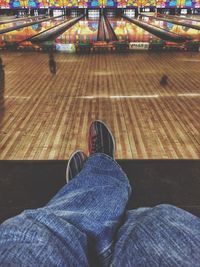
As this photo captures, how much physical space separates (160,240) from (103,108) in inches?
118

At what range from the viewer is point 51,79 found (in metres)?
5.19

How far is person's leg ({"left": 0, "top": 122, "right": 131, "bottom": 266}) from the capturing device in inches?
26.0

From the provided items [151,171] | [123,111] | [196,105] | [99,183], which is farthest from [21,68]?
[99,183]

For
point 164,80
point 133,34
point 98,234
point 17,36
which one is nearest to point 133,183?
point 98,234

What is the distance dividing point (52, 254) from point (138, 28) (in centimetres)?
1100

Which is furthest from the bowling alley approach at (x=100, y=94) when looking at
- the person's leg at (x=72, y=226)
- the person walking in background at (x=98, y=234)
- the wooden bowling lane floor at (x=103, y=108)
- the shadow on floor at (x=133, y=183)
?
the person walking in background at (x=98, y=234)

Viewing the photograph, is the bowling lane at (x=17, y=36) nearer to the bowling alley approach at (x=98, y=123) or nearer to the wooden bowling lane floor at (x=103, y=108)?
the bowling alley approach at (x=98, y=123)

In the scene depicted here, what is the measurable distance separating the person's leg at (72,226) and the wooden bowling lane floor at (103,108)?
4.67ft

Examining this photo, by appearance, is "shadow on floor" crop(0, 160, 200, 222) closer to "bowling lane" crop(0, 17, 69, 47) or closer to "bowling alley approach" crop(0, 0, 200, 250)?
"bowling alley approach" crop(0, 0, 200, 250)

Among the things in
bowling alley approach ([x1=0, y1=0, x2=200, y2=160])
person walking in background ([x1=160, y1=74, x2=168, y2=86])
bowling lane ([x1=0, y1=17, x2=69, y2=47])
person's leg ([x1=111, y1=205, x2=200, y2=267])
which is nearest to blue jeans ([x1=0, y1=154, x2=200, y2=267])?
person's leg ([x1=111, y1=205, x2=200, y2=267])

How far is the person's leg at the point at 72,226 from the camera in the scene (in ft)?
2.17

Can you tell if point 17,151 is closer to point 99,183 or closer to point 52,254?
point 99,183

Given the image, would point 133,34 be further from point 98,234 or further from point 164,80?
point 98,234

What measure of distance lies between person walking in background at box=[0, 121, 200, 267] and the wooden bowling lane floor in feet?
5.10
